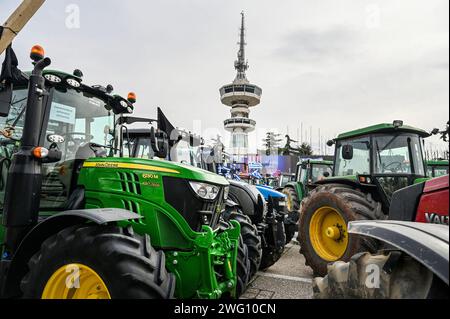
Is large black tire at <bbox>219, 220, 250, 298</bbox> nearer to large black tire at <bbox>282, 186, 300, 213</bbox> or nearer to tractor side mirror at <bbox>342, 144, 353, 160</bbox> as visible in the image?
tractor side mirror at <bbox>342, 144, 353, 160</bbox>

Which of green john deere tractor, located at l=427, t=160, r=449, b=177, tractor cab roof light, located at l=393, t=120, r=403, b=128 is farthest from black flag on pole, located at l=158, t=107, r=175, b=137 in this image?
green john deere tractor, located at l=427, t=160, r=449, b=177

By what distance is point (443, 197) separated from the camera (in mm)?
1798

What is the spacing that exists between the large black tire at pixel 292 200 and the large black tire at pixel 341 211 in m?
4.15

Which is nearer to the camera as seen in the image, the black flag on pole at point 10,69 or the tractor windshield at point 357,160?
the black flag on pole at point 10,69

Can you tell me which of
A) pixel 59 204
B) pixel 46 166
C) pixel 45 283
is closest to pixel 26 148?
pixel 46 166

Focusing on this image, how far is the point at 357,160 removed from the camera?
5.77m

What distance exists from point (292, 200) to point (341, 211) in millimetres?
5201

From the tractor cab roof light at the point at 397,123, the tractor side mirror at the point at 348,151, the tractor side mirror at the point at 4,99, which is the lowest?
the tractor side mirror at the point at 348,151

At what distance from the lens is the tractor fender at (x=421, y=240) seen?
1.35 metres

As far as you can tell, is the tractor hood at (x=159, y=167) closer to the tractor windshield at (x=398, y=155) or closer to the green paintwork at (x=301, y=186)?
the tractor windshield at (x=398, y=155)

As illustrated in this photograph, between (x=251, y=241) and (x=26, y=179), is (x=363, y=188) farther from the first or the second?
(x=26, y=179)

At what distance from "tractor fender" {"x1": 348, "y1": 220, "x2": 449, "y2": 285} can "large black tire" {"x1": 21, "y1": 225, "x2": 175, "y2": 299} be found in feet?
4.67

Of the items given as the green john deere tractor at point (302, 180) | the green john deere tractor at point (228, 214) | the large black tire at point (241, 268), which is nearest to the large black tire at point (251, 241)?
the green john deere tractor at point (228, 214)
